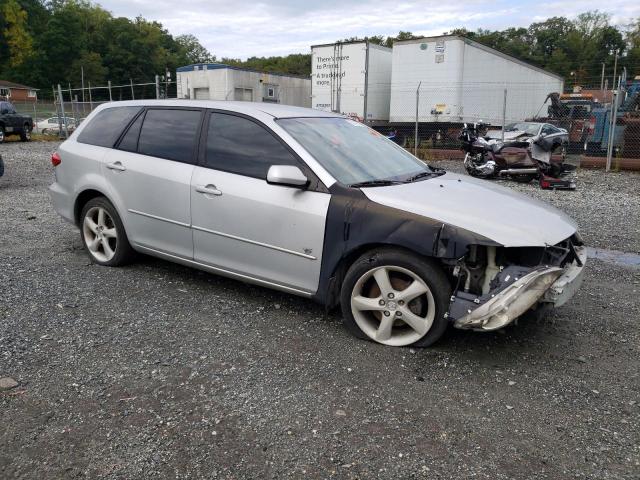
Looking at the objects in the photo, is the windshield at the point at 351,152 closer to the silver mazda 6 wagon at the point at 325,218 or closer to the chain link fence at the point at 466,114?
the silver mazda 6 wagon at the point at 325,218

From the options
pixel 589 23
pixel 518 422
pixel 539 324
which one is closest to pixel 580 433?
pixel 518 422

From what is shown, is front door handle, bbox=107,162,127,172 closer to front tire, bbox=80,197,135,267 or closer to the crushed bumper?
front tire, bbox=80,197,135,267

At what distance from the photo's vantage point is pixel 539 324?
411 centimetres

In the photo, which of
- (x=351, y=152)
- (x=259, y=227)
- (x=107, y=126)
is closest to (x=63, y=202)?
(x=107, y=126)

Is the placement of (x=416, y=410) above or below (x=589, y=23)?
below

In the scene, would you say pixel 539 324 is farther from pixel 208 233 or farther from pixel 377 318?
pixel 208 233

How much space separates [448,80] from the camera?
18.1m

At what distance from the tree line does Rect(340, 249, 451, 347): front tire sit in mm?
65377

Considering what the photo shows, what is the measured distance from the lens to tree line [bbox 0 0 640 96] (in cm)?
7525

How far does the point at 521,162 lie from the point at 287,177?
10175 mm

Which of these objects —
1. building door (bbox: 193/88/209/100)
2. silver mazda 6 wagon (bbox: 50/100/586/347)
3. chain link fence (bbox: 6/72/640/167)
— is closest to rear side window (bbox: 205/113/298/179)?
silver mazda 6 wagon (bbox: 50/100/586/347)

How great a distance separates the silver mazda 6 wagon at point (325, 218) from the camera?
338 cm

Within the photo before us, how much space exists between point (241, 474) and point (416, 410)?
1.04 meters

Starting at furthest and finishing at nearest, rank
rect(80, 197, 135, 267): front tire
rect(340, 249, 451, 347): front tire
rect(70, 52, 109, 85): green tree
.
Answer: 1. rect(70, 52, 109, 85): green tree
2. rect(80, 197, 135, 267): front tire
3. rect(340, 249, 451, 347): front tire
